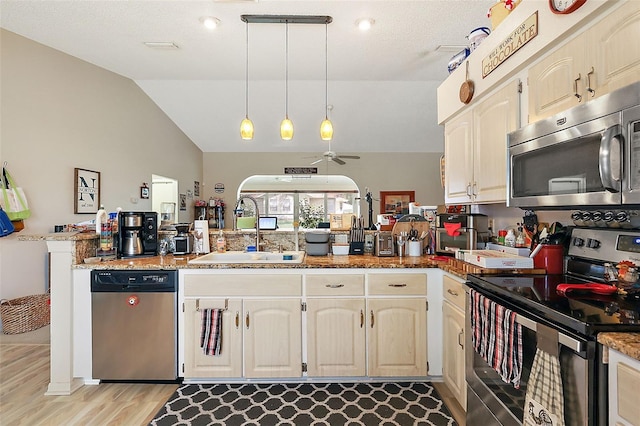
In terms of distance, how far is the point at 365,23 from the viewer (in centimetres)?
283

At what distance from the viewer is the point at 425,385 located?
2.30 m

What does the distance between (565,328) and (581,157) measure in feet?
2.19

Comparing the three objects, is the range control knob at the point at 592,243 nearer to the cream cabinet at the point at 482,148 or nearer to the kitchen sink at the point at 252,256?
the cream cabinet at the point at 482,148

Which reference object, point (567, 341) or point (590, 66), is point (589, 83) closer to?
point (590, 66)

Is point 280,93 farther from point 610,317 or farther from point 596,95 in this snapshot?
point 610,317

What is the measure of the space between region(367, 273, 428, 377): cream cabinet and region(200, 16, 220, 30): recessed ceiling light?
95.3 inches

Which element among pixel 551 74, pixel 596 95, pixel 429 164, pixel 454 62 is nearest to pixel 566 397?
pixel 596 95

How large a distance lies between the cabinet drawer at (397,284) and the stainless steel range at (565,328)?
510mm

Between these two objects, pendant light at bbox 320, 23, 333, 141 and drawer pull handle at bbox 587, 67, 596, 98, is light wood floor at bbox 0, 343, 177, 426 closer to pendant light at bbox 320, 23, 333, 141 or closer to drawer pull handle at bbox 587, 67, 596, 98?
pendant light at bbox 320, 23, 333, 141

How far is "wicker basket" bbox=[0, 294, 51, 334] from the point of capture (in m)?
3.15

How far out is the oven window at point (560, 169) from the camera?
1.25 metres

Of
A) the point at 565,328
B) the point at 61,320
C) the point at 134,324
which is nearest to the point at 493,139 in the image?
the point at 565,328

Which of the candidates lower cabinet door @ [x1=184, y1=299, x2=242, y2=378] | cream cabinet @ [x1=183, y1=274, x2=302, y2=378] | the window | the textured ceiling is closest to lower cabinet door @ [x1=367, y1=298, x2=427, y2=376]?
cream cabinet @ [x1=183, y1=274, x2=302, y2=378]

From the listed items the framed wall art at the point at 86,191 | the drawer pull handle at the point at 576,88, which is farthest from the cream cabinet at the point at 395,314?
the framed wall art at the point at 86,191
